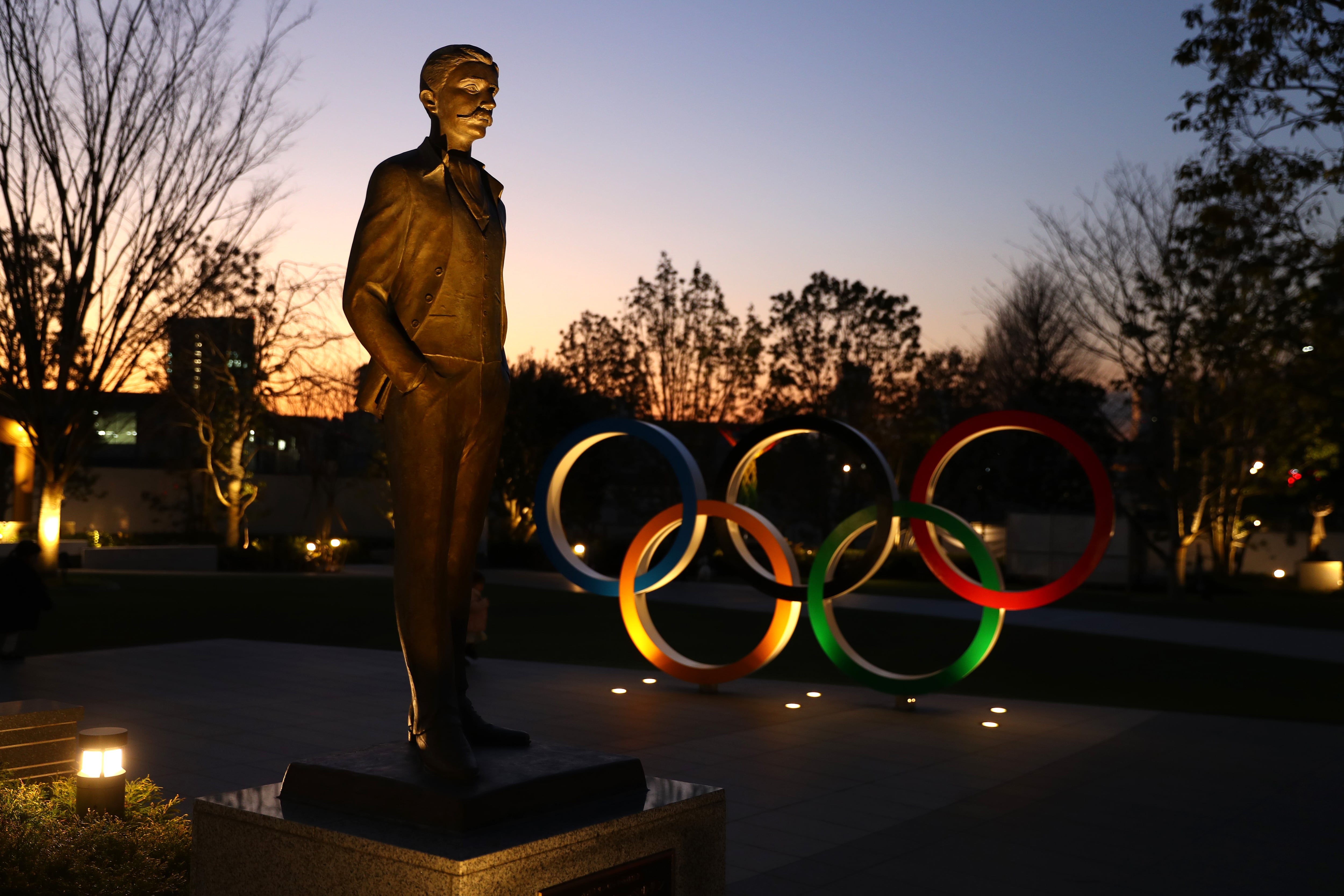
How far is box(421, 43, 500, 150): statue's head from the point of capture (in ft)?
13.9

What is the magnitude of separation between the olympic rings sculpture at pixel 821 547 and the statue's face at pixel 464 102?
282 inches

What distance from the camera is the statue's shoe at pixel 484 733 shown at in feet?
14.5

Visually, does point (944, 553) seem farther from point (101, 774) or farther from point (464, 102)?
point (464, 102)

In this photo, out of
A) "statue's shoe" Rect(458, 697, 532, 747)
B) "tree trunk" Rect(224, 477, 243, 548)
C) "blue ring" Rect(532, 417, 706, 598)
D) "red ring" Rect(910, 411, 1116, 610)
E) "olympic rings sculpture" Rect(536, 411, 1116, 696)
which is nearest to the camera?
"statue's shoe" Rect(458, 697, 532, 747)

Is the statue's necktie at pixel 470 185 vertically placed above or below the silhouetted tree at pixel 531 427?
below

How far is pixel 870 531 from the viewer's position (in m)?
40.7

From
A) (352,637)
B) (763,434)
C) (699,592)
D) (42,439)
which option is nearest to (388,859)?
(763,434)

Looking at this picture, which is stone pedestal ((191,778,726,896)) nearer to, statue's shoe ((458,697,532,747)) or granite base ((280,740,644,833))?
granite base ((280,740,644,833))

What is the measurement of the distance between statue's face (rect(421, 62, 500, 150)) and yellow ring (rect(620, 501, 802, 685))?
7686 millimetres

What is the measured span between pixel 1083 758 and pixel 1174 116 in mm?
9012

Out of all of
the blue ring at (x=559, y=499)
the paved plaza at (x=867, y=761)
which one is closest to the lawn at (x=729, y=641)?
the paved plaza at (x=867, y=761)

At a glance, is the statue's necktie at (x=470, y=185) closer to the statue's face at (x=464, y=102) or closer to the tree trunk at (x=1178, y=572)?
the statue's face at (x=464, y=102)

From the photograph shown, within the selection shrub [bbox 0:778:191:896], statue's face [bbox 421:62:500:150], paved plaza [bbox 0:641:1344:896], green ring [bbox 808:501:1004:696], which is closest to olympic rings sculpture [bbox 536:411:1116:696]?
green ring [bbox 808:501:1004:696]

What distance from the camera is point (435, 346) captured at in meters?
4.17
